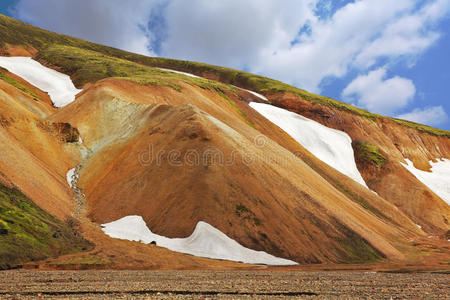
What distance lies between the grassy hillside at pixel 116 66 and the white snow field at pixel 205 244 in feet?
104

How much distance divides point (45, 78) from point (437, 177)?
254 ft

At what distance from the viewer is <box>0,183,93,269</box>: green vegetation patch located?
16422 mm

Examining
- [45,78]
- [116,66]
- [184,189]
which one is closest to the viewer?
[184,189]

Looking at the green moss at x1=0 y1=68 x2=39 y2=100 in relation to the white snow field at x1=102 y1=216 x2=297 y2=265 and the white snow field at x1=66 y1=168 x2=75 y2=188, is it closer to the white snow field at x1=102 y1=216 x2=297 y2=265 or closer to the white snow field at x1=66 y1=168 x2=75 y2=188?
the white snow field at x1=66 y1=168 x2=75 y2=188

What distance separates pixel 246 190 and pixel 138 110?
814 inches

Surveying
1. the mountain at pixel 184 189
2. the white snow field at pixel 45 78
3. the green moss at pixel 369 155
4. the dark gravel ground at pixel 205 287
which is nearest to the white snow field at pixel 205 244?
the mountain at pixel 184 189

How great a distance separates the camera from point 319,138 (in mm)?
60469

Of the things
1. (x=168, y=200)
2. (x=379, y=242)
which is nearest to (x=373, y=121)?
(x=379, y=242)

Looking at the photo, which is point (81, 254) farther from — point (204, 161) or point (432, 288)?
point (432, 288)

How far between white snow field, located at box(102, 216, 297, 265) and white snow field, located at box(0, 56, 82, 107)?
131 feet

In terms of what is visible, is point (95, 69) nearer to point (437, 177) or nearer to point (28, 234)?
point (28, 234)

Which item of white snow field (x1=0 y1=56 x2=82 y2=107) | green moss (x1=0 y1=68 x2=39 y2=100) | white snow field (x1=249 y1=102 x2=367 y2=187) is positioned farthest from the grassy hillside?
green moss (x1=0 y1=68 x2=39 y2=100)

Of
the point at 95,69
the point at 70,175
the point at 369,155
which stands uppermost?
the point at 95,69

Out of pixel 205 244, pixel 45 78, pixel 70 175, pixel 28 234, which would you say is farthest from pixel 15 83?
pixel 205 244
